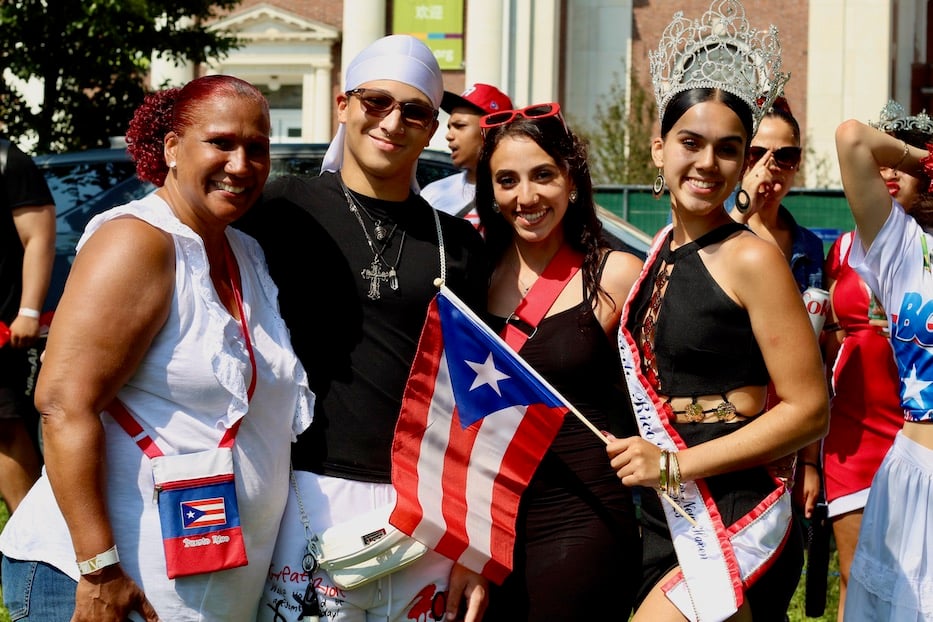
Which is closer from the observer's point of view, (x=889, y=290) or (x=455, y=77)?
(x=889, y=290)

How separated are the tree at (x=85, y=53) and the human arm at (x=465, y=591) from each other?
28.5 ft

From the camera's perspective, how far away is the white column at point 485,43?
29188mm

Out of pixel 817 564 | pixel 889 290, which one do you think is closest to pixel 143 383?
pixel 889 290

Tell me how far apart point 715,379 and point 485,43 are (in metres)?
27.0

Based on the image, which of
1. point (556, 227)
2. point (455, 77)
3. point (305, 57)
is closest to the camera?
point (556, 227)

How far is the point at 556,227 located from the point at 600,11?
29821mm

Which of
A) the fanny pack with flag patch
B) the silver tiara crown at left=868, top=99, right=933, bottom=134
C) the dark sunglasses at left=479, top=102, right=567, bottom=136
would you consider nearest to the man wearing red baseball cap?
the silver tiara crown at left=868, top=99, right=933, bottom=134

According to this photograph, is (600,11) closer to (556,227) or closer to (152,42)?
(152,42)

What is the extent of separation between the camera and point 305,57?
31.9 meters

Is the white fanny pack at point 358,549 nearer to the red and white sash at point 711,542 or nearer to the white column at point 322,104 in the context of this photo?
the red and white sash at point 711,542

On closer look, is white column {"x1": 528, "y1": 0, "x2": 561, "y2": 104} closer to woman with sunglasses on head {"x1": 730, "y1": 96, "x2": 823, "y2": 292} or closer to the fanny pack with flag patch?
woman with sunglasses on head {"x1": 730, "y1": 96, "x2": 823, "y2": 292}

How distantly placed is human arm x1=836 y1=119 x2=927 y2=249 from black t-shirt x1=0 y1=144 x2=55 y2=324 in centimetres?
378

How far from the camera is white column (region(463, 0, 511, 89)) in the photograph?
29.2 metres

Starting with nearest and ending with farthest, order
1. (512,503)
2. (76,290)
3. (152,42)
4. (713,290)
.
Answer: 1. (76,290)
2. (713,290)
3. (512,503)
4. (152,42)
